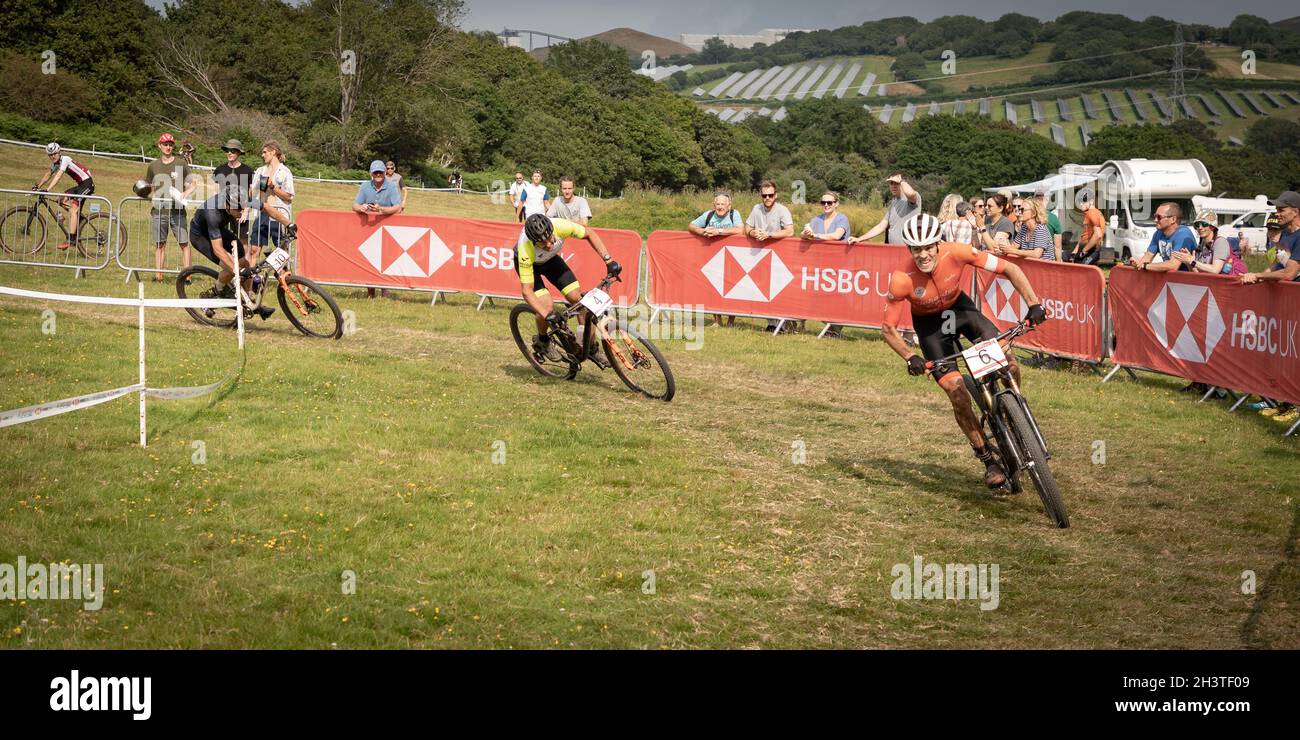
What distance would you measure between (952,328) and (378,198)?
12.3 metres

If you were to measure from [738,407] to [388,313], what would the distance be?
7.31m

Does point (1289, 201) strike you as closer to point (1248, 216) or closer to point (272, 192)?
point (272, 192)

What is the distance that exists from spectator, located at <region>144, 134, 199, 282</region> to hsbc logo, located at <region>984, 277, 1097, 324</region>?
11680mm

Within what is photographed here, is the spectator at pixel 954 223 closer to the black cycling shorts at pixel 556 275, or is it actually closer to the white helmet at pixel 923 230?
the black cycling shorts at pixel 556 275

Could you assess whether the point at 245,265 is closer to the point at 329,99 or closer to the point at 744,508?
the point at 744,508

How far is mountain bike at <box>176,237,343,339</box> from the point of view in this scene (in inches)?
568

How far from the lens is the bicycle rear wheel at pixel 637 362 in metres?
12.3

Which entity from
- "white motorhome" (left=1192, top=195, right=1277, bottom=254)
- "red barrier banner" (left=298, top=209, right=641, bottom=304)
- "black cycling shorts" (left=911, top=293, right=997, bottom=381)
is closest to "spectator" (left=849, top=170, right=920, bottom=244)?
"red barrier banner" (left=298, top=209, right=641, bottom=304)

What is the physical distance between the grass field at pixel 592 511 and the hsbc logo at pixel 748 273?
416cm

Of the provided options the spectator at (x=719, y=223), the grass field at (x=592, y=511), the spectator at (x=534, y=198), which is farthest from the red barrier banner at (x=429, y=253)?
the grass field at (x=592, y=511)

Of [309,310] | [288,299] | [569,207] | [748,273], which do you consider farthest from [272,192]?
[748,273]

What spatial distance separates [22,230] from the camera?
18.8 meters

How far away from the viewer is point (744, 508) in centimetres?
861

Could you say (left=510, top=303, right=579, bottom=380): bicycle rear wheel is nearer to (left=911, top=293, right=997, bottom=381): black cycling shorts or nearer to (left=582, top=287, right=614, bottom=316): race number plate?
(left=582, top=287, right=614, bottom=316): race number plate
